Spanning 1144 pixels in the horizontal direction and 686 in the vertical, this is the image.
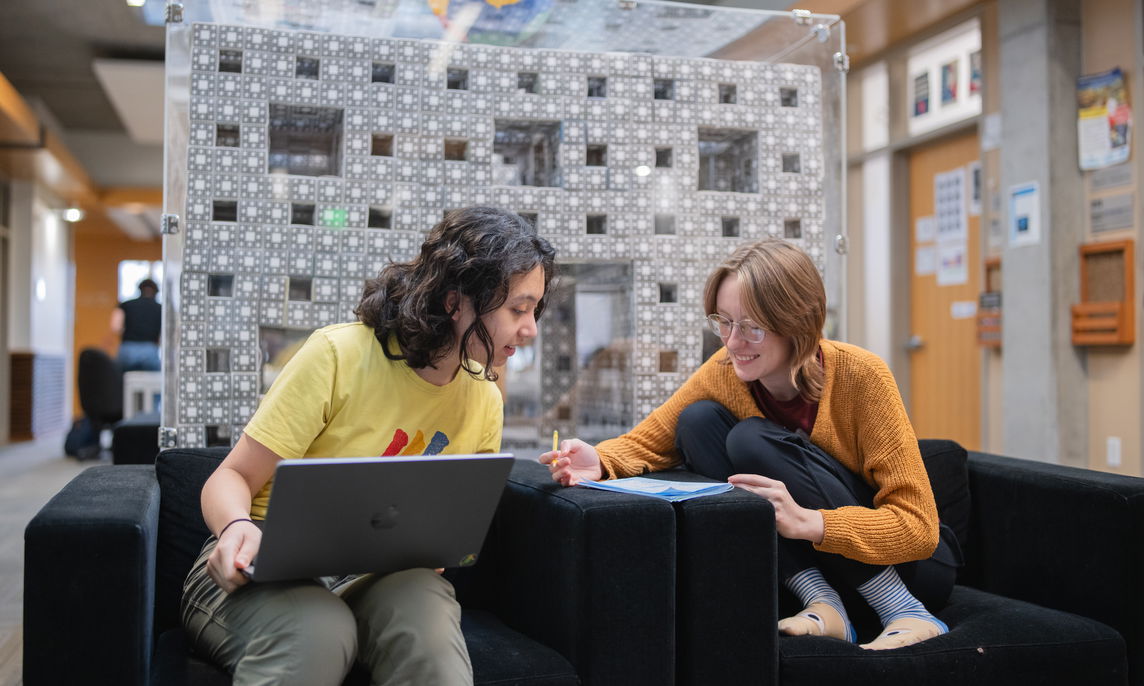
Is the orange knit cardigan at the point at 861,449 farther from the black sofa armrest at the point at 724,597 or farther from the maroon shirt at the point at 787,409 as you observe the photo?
the black sofa armrest at the point at 724,597

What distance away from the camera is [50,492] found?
5.60 meters

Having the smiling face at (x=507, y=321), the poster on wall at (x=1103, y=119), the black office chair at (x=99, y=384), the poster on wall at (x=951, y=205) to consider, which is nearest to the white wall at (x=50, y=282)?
the black office chair at (x=99, y=384)

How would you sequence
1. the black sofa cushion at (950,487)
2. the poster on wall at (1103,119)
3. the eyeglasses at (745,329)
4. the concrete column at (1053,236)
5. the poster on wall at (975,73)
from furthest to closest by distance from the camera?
the poster on wall at (975,73) < the concrete column at (1053,236) < the poster on wall at (1103,119) < the black sofa cushion at (950,487) < the eyeglasses at (745,329)

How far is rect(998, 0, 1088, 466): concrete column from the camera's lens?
479 cm

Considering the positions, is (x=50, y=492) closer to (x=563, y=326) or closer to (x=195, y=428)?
(x=195, y=428)

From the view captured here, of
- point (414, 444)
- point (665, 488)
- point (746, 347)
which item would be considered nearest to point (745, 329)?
point (746, 347)

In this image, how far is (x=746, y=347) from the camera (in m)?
1.78

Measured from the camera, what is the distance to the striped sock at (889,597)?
1.72 meters

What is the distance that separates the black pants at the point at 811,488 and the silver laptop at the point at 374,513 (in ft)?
1.89

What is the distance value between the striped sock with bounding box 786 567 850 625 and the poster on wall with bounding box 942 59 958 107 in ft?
15.9

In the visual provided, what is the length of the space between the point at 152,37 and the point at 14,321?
13.8ft

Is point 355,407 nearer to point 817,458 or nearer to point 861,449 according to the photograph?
point 817,458

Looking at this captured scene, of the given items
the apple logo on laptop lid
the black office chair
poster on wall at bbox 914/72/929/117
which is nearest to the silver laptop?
the apple logo on laptop lid

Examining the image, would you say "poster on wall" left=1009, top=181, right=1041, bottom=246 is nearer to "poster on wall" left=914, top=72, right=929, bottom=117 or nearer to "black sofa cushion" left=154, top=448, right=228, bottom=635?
"poster on wall" left=914, top=72, right=929, bottom=117
